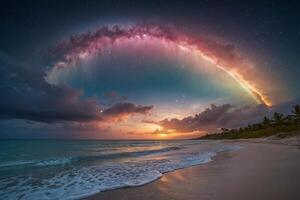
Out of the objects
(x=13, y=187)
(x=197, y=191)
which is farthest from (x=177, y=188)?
(x=13, y=187)

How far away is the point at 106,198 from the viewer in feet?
21.9

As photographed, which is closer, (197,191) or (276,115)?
(197,191)

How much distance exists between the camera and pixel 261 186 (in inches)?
275

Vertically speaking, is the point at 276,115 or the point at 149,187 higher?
the point at 276,115

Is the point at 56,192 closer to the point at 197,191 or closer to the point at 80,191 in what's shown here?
the point at 80,191

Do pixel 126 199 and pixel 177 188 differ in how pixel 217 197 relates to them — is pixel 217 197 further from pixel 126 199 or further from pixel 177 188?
pixel 126 199

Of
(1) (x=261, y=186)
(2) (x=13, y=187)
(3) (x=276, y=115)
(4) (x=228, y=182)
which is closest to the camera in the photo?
(1) (x=261, y=186)

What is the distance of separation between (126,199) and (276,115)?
101070mm

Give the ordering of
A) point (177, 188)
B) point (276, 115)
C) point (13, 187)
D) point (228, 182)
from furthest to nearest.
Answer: point (276, 115), point (13, 187), point (228, 182), point (177, 188)

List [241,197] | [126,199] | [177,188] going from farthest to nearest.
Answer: [177,188] < [126,199] < [241,197]

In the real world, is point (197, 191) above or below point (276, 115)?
below

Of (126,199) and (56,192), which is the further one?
(56,192)

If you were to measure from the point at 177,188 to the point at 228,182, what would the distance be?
2155 mm

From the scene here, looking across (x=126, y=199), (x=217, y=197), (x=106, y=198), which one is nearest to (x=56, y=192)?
(x=106, y=198)
